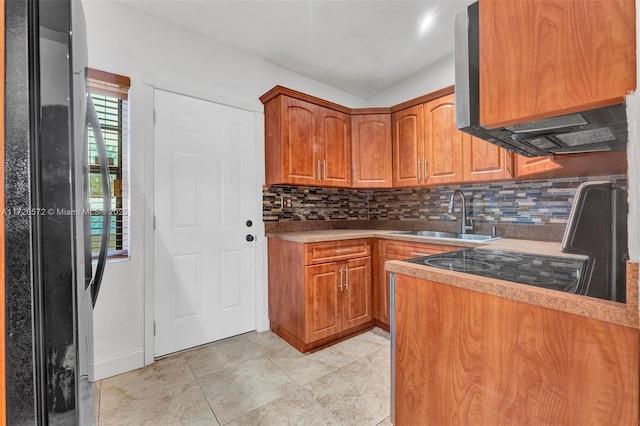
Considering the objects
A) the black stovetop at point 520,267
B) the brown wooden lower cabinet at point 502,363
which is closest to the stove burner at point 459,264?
the black stovetop at point 520,267

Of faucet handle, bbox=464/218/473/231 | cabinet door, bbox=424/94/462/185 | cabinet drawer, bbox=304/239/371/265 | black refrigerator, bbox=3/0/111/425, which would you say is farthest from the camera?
faucet handle, bbox=464/218/473/231

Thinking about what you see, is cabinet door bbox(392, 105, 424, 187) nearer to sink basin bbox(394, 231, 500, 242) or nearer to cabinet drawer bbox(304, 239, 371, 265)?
sink basin bbox(394, 231, 500, 242)

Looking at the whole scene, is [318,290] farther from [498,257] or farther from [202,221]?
[498,257]

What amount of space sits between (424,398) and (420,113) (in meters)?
2.37

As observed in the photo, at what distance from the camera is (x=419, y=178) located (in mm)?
2646

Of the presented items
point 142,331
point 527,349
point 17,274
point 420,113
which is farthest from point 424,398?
point 420,113

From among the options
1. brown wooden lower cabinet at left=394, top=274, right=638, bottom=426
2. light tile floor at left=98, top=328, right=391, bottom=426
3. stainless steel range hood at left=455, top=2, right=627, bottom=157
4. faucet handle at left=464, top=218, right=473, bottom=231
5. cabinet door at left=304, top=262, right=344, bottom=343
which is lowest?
light tile floor at left=98, top=328, right=391, bottom=426

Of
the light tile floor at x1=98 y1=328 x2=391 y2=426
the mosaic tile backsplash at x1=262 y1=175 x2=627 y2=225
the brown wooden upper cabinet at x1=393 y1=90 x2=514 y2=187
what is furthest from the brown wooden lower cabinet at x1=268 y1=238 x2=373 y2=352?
the brown wooden upper cabinet at x1=393 y1=90 x2=514 y2=187

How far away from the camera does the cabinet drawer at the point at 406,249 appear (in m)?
2.18

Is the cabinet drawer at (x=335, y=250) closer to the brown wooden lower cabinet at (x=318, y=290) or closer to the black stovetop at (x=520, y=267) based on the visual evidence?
the brown wooden lower cabinet at (x=318, y=290)

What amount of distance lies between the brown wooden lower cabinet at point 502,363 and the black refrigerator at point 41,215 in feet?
3.19

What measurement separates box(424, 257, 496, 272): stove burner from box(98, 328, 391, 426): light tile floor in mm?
975

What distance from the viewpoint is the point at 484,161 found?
2.21 metres

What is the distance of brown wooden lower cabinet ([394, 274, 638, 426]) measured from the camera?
611mm
